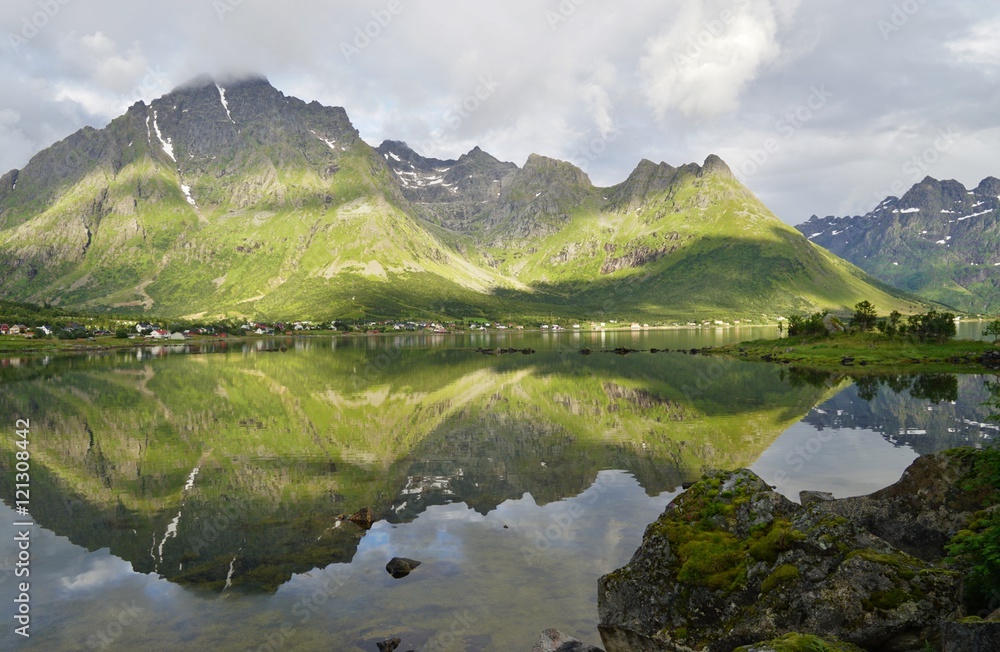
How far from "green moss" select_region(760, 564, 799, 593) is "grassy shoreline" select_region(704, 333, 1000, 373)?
346 ft

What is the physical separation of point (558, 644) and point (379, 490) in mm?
20384

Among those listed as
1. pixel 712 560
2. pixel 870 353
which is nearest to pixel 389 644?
pixel 712 560

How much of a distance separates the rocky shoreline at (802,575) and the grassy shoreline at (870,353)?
97337 mm

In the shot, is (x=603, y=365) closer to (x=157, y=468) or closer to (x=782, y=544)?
(x=157, y=468)

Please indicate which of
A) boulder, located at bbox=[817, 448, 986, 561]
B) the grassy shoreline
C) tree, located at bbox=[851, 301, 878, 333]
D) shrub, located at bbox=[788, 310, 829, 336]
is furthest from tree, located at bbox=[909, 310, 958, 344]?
boulder, located at bbox=[817, 448, 986, 561]

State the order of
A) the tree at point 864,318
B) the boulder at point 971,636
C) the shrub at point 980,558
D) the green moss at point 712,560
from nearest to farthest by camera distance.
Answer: the boulder at point 971,636, the shrub at point 980,558, the green moss at point 712,560, the tree at point 864,318

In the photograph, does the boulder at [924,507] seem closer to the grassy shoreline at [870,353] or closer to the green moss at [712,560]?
the green moss at [712,560]

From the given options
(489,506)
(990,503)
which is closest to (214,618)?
(489,506)

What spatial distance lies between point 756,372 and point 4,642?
347 feet

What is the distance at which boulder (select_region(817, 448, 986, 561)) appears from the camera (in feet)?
62.9

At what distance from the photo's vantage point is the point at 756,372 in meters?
103

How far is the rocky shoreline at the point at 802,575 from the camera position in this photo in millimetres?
12883

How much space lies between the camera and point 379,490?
3366 centimetres

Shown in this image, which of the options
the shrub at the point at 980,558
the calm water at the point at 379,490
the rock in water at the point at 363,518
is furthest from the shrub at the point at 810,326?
the rock in water at the point at 363,518
